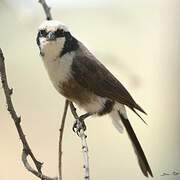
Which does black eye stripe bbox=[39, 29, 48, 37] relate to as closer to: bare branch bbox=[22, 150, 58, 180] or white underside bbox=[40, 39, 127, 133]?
white underside bbox=[40, 39, 127, 133]

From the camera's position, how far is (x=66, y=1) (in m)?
1.60

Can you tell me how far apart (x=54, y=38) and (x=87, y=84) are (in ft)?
0.64

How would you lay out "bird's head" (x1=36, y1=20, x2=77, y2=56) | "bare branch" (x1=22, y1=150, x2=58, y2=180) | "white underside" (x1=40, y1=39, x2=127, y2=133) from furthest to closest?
1. "white underside" (x1=40, y1=39, x2=127, y2=133)
2. "bird's head" (x1=36, y1=20, x2=77, y2=56)
3. "bare branch" (x1=22, y1=150, x2=58, y2=180)

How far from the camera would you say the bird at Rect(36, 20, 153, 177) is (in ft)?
3.67

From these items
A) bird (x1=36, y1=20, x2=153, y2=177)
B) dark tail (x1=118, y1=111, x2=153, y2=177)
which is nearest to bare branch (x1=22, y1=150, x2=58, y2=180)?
dark tail (x1=118, y1=111, x2=153, y2=177)

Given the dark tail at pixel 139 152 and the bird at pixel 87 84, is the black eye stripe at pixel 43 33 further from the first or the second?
the dark tail at pixel 139 152

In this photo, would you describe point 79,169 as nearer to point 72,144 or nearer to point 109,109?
point 72,144

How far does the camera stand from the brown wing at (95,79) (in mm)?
1166

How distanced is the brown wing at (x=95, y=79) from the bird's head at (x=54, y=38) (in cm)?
5

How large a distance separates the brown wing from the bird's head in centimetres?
5

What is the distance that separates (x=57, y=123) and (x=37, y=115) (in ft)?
0.22

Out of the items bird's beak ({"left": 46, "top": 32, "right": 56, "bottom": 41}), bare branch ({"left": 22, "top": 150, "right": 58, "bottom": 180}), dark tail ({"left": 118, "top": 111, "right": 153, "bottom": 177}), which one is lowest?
dark tail ({"left": 118, "top": 111, "right": 153, "bottom": 177})

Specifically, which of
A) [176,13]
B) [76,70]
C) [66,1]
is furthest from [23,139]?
[176,13]

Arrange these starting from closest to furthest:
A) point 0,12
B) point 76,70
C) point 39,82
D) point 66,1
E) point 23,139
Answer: point 23,139, point 76,70, point 66,1, point 0,12, point 39,82
